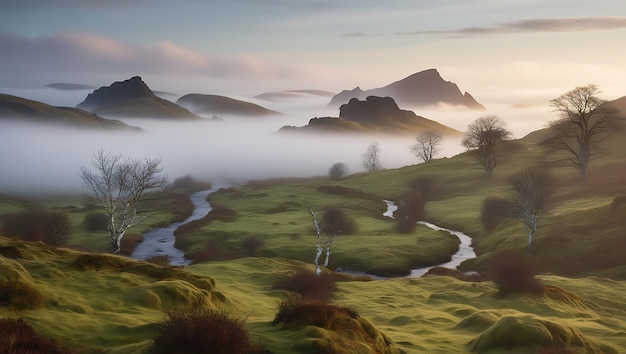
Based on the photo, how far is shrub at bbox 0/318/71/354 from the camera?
2126 cm

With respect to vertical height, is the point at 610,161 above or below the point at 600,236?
above

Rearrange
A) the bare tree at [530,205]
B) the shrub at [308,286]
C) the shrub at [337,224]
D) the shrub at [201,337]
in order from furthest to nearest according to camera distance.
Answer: the shrub at [337,224]
the bare tree at [530,205]
the shrub at [308,286]
the shrub at [201,337]

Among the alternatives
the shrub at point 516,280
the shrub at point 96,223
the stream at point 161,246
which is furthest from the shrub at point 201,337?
the shrub at point 96,223

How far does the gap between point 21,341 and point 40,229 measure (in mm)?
84914

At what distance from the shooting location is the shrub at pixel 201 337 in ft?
73.7

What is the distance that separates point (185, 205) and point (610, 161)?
131035 mm

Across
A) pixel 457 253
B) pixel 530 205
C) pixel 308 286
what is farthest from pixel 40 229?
pixel 530 205

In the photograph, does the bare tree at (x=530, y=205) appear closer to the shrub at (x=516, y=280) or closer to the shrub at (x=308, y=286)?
the shrub at (x=516, y=280)

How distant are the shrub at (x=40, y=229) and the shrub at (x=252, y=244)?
3349 centimetres

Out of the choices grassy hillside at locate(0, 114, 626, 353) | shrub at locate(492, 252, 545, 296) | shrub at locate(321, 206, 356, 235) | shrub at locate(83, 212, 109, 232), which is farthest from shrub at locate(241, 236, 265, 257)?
shrub at locate(492, 252, 545, 296)

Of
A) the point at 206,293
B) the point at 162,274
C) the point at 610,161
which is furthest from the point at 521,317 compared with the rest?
the point at 610,161

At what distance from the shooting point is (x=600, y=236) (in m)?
89.8

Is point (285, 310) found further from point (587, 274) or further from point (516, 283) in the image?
point (587, 274)

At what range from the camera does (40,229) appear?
324 feet
